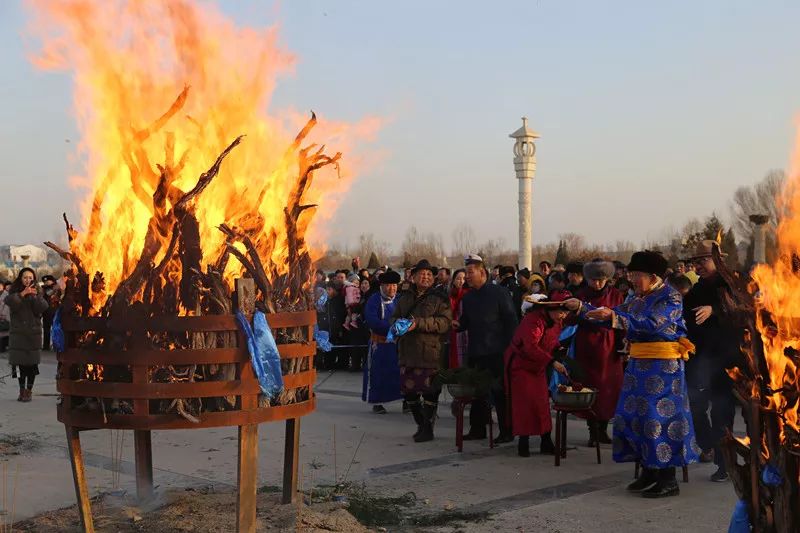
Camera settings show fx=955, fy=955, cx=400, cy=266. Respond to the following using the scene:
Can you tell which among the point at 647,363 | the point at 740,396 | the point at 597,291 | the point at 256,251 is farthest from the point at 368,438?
A: the point at 740,396

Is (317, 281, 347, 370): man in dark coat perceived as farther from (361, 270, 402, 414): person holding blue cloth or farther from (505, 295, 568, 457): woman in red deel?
(505, 295, 568, 457): woman in red deel

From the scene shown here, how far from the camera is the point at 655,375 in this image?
7.37 meters

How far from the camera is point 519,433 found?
8.92m

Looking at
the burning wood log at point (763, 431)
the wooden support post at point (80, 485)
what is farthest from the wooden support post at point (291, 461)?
the burning wood log at point (763, 431)

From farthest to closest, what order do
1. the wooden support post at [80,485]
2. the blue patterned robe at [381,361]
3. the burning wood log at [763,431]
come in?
the blue patterned robe at [381,361] → the wooden support post at [80,485] → the burning wood log at [763,431]

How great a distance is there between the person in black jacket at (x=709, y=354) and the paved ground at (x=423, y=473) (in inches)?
15.8

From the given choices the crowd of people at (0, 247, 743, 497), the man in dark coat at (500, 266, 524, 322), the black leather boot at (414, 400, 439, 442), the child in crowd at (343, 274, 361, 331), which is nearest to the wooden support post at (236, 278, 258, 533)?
the crowd of people at (0, 247, 743, 497)

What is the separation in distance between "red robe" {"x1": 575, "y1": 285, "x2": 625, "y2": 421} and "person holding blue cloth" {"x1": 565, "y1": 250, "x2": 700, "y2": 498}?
1.84m

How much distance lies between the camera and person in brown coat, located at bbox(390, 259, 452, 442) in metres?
9.92

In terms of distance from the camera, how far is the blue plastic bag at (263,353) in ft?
17.6

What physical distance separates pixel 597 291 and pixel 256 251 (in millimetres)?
4996

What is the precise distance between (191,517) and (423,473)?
2595mm

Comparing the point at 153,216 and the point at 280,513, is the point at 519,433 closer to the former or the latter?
the point at 280,513

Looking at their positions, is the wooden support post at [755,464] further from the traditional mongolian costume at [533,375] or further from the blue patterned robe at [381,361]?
the blue patterned robe at [381,361]
